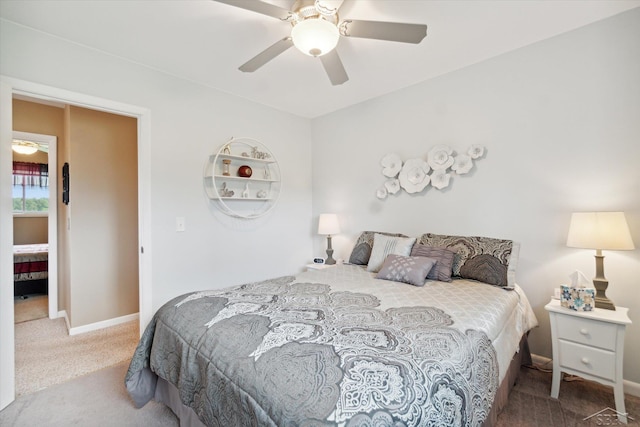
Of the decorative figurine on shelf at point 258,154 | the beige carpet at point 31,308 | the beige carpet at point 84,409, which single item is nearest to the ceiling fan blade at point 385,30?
the decorative figurine on shelf at point 258,154

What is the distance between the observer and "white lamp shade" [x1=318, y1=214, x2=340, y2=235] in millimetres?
3533

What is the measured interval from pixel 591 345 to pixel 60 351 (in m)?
4.22

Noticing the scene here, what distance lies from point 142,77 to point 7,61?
83cm

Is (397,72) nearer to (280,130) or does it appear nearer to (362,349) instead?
(280,130)

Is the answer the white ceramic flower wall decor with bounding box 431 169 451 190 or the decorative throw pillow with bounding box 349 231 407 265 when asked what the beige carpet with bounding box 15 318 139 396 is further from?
the white ceramic flower wall decor with bounding box 431 169 451 190

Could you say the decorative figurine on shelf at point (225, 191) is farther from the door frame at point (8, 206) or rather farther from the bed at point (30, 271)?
the bed at point (30, 271)

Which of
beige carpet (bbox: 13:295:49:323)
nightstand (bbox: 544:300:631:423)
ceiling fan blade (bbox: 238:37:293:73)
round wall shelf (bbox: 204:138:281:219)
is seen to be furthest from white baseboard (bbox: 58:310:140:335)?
nightstand (bbox: 544:300:631:423)

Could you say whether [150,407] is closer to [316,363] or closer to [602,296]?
[316,363]

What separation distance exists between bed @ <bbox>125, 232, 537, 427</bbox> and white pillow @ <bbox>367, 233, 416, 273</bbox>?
33 cm

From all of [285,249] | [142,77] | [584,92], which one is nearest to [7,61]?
[142,77]

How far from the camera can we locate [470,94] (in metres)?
2.64

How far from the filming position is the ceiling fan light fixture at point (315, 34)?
1.55m

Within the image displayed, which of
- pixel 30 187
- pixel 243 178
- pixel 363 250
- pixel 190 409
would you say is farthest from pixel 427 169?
pixel 30 187

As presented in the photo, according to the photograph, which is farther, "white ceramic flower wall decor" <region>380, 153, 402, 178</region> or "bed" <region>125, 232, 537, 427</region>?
"white ceramic flower wall decor" <region>380, 153, 402, 178</region>
